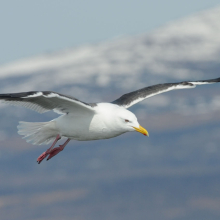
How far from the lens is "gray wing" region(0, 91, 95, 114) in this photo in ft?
32.0

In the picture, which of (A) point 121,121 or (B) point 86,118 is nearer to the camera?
(A) point 121,121

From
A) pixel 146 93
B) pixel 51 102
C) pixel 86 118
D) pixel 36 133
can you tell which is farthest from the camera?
pixel 146 93

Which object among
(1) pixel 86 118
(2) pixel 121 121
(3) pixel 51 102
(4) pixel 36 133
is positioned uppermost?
(3) pixel 51 102

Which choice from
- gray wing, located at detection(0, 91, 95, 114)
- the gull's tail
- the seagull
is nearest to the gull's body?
the seagull

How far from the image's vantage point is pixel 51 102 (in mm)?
10594

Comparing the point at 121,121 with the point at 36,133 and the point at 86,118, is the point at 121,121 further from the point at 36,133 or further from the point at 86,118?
the point at 36,133

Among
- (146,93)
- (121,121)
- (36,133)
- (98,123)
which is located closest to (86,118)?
(98,123)

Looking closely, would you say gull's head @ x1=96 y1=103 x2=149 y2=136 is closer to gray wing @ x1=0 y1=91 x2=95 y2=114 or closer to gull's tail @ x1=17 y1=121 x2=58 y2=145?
gray wing @ x1=0 y1=91 x2=95 y2=114

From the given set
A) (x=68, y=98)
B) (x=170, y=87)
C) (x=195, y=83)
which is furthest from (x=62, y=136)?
(x=195, y=83)

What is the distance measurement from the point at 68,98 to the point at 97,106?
3.98 feet

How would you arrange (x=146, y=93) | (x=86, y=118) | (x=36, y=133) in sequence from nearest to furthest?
(x=86, y=118) → (x=36, y=133) → (x=146, y=93)

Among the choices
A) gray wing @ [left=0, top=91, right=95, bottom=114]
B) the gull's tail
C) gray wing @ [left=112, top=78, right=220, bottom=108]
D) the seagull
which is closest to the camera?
gray wing @ [left=0, top=91, right=95, bottom=114]

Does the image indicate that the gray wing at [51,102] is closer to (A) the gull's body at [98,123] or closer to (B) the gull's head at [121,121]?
(A) the gull's body at [98,123]

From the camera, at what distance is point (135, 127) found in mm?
10609
